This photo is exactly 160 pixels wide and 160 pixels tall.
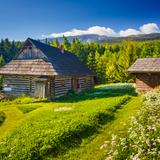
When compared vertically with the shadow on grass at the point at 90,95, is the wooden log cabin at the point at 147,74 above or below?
above

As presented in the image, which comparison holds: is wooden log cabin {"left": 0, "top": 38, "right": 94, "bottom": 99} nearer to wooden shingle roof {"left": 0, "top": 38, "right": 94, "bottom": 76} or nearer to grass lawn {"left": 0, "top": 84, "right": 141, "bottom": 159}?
wooden shingle roof {"left": 0, "top": 38, "right": 94, "bottom": 76}

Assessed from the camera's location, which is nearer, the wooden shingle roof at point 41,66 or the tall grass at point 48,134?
the tall grass at point 48,134

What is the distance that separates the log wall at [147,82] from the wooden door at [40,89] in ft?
34.4

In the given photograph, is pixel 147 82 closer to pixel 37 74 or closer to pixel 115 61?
pixel 37 74

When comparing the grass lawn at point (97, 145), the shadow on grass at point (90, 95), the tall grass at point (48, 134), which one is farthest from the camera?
the shadow on grass at point (90, 95)

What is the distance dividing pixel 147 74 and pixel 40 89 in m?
11.7

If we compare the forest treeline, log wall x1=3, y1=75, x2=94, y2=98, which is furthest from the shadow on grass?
the forest treeline

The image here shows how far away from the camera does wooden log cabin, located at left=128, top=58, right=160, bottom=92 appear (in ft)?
105

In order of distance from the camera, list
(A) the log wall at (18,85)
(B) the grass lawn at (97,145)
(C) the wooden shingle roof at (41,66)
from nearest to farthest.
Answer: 1. (B) the grass lawn at (97,145)
2. (C) the wooden shingle roof at (41,66)
3. (A) the log wall at (18,85)

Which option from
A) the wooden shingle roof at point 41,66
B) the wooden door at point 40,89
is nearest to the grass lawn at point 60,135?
the wooden door at point 40,89

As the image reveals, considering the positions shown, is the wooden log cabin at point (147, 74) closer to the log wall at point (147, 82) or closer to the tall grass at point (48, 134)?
the log wall at point (147, 82)

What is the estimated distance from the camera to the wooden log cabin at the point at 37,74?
98.2 feet

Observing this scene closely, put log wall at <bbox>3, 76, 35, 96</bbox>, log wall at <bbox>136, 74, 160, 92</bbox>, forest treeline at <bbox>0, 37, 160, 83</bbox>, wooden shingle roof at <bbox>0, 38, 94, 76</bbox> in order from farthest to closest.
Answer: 1. forest treeline at <bbox>0, 37, 160, 83</bbox>
2. log wall at <bbox>136, 74, 160, 92</bbox>
3. log wall at <bbox>3, 76, 35, 96</bbox>
4. wooden shingle roof at <bbox>0, 38, 94, 76</bbox>

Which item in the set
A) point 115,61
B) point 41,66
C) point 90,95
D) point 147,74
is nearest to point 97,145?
point 41,66
